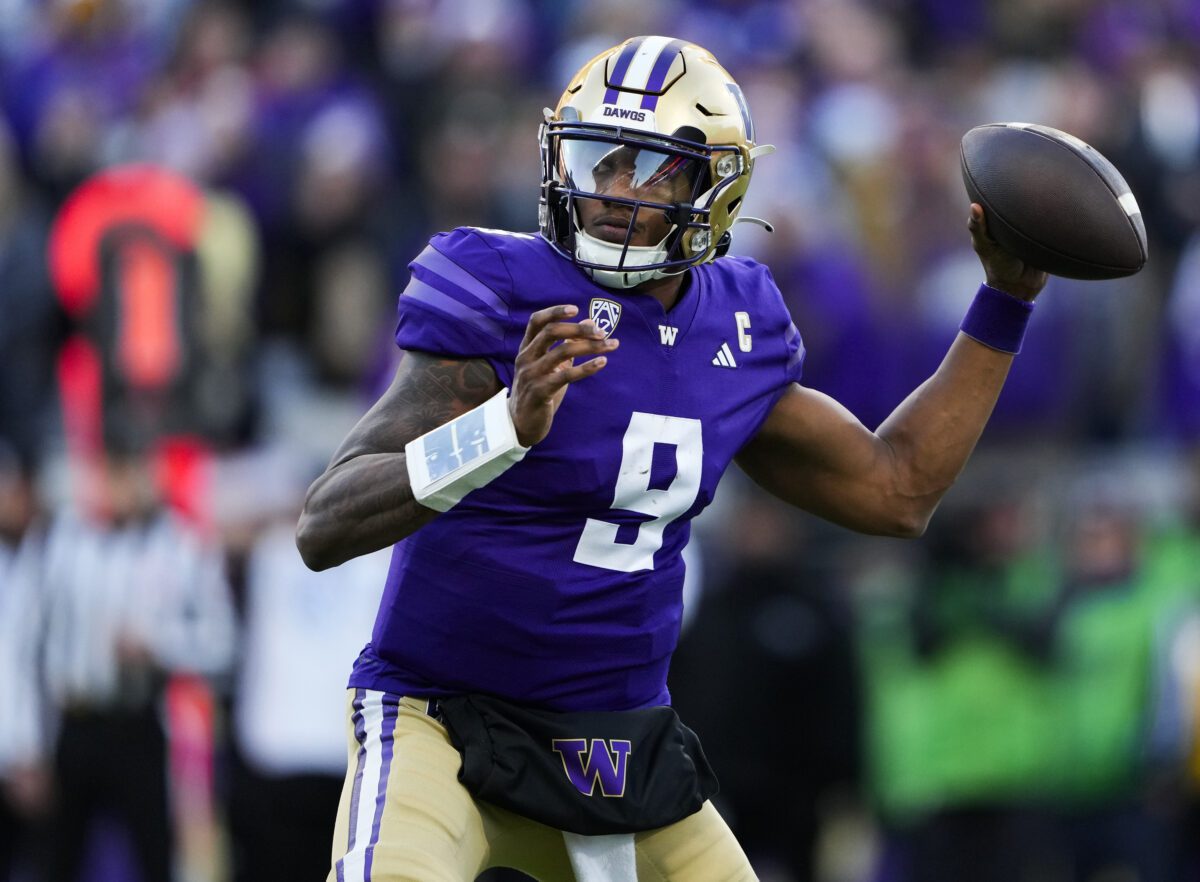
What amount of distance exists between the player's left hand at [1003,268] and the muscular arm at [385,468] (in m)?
1.03

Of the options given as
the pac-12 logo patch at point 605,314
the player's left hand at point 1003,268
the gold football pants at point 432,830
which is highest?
the player's left hand at point 1003,268

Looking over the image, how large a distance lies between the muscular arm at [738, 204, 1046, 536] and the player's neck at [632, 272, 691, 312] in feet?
1.08

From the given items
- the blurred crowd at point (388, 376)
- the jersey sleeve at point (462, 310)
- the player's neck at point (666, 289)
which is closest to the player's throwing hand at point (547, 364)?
the jersey sleeve at point (462, 310)

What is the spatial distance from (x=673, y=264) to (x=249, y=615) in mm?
4075

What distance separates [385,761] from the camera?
11.8 ft

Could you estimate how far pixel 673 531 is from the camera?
3846 millimetres

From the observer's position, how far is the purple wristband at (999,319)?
4113 mm

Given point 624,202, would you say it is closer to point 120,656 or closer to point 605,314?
point 605,314

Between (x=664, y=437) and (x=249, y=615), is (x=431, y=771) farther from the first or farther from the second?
(x=249, y=615)

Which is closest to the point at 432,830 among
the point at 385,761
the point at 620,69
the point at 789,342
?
the point at 385,761

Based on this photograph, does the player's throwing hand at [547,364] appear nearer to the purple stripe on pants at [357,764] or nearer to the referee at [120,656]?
the purple stripe on pants at [357,764]

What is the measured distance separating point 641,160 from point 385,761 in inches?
44.8

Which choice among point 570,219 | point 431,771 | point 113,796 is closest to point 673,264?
point 570,219

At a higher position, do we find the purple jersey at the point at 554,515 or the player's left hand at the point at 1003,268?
the player's left hand at the point at 1003,268
